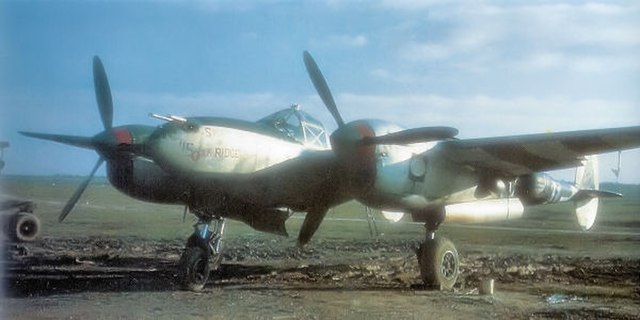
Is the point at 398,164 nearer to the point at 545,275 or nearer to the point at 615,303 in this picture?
the point at 615,303

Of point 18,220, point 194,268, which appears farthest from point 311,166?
point 18,220

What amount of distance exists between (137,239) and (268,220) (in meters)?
8.70

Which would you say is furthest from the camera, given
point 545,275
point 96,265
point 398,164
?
point 96,265

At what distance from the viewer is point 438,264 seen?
1031 centimetres

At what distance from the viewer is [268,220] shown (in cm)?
1044

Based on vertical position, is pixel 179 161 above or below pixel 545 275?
above

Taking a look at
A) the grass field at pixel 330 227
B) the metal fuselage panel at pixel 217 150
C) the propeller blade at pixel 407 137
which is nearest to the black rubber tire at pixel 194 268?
the metal fuselage panel at pixel 217 150

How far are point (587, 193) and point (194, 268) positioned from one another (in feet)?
26.4

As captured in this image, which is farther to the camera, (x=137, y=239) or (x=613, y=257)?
(x=137, y=239)

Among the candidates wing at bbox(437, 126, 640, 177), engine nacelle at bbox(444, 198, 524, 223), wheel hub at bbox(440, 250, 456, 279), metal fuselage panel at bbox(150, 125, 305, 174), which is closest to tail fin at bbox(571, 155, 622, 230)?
engine nacelle at bbox(444, 198, 524, 223)

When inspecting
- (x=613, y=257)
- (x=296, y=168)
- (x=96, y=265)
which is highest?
(x=296, y=168)

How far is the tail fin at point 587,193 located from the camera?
43.9 feet

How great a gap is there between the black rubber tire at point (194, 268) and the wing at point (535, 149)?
377 cm

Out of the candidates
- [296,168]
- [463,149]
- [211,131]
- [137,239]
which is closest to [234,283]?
[296,168]
